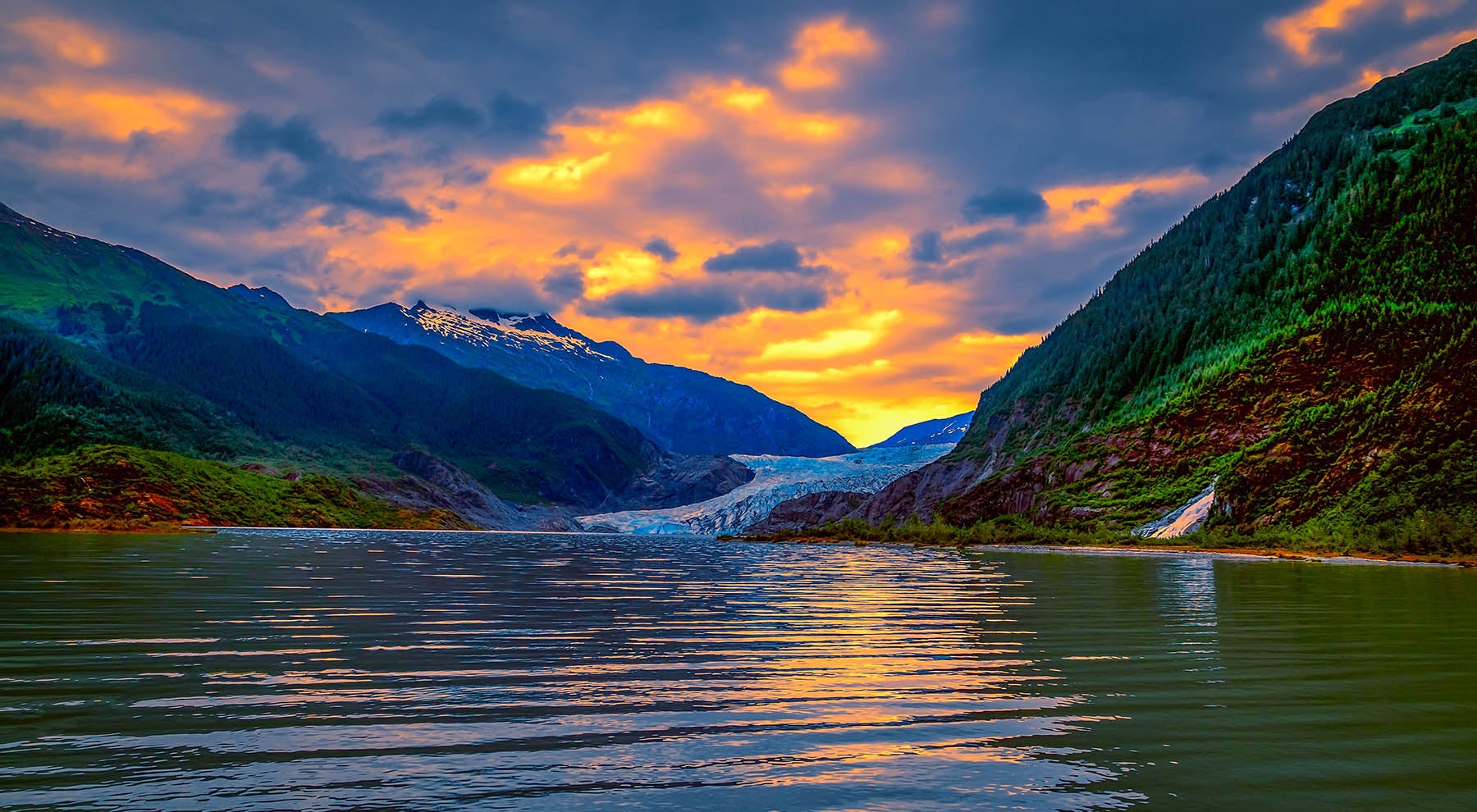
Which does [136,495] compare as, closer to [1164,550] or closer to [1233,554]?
[1164,550]

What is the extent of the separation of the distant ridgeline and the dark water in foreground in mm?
54123

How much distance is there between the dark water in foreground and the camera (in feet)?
23.9

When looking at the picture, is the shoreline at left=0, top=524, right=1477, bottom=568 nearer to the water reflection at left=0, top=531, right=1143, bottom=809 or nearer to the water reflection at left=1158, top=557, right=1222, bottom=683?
the water reflection at left=1158, top=557, right=1222, bottom=683

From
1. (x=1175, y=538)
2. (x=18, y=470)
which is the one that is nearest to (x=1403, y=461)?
(x=1175, y=538)

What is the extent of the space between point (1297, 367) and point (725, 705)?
118 meters

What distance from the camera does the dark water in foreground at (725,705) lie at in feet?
23.9

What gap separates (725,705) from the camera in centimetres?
1073

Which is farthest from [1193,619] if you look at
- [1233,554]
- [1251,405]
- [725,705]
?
[1251,405]

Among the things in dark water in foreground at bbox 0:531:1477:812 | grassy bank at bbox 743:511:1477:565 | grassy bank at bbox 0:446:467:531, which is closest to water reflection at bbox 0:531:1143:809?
dark water in foreground at bbox 0:531:1477:812

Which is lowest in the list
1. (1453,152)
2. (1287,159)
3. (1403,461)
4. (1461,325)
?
(1403,461)

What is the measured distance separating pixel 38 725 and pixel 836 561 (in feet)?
174

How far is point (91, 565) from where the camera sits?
3903 cm

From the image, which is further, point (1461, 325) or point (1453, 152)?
point (1453, 152)

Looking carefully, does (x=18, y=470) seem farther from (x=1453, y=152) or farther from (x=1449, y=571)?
(x=1453, y=152)
